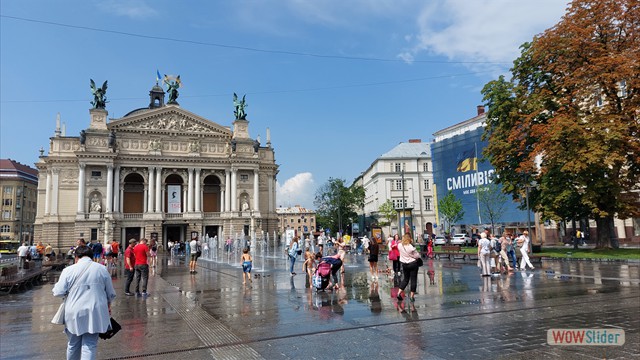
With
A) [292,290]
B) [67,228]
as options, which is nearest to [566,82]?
[292,290]

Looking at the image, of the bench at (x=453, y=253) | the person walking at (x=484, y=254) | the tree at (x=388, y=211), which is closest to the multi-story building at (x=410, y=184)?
the tree at (x=388, y=211)

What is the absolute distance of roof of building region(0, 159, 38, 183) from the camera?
Answer: 99875 mm

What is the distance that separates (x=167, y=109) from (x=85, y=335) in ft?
207

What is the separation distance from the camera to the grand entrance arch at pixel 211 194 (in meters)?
67.2

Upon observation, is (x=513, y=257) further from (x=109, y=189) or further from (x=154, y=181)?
(x=109, y=189)

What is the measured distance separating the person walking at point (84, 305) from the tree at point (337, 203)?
8510 centimetres

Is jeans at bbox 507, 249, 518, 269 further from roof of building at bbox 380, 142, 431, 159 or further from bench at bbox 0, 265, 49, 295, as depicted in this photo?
roof of building at bbox 380, 142, 431, 159

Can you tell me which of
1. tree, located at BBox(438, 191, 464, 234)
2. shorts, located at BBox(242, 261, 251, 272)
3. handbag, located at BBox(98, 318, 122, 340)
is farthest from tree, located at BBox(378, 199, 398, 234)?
handbag, located at BBox(98, 318, 122, 340)

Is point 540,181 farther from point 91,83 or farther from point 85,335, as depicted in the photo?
point 91,83

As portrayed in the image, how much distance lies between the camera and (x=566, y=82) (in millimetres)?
27312

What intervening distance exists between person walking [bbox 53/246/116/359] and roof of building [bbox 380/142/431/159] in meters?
76.9

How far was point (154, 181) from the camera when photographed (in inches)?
2445

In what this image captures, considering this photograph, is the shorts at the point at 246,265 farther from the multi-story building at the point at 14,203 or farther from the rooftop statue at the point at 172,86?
the multi-story building at the point at 14,203

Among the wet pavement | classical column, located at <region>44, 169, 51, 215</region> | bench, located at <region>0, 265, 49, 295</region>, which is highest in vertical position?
classical column, located at <region>44, 169, 51, 215</region>
